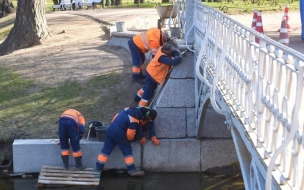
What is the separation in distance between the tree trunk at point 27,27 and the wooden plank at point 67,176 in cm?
722

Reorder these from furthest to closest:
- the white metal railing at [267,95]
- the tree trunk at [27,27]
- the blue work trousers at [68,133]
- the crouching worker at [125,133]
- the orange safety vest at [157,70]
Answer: the tree trunk at [27,27] → the orange safety vest at [157,70] → the blue work trousers at [68,133] → the crouching worker at [125,133] → the white metal railing at [267,95]

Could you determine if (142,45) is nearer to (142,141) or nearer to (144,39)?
(144,39)

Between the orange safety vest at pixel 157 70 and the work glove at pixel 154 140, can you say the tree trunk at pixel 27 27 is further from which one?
the work glove at pixel 154 140

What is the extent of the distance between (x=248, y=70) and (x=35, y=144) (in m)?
6.08

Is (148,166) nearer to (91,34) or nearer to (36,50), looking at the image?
(36,50)

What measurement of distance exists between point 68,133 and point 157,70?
190 cm

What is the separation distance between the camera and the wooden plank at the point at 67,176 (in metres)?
10.2

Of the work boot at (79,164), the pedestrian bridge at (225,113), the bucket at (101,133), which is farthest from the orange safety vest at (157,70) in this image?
the work boot at (79,164)

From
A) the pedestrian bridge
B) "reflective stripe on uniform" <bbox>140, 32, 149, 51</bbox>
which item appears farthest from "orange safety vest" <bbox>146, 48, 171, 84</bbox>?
"reflective stripe on uniform" <bbox>140, 32, 149, 51</bbox>

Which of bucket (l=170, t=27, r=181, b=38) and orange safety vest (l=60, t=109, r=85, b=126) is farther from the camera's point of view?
bucket (l=170, t=27, r=181, b=38)

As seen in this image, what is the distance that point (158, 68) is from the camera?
10797mm

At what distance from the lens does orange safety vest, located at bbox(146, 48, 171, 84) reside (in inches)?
424

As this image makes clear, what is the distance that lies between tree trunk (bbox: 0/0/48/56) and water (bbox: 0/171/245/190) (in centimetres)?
704

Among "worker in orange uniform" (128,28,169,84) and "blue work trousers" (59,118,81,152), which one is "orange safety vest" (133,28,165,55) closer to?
"worker in orange uniform" (128,28,169,84)
